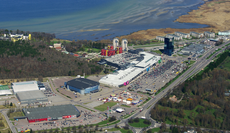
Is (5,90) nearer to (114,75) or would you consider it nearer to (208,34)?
(114,75)

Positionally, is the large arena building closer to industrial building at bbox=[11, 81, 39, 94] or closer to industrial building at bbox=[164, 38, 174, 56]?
industrial building at bbox=[164, 38, 174, 56]

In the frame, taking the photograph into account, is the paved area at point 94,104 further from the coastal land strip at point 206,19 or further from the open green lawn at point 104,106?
the coastal land strip at point 206,19

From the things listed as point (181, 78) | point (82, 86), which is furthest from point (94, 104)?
point (181, 78)

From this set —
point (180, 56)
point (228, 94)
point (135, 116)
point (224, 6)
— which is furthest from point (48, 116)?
point (224, 6)

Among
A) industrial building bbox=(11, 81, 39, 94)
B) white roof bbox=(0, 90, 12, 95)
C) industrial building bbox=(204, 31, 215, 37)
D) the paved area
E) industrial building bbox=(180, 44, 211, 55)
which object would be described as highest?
industrial building bbox=(204, 31, 215, 37)

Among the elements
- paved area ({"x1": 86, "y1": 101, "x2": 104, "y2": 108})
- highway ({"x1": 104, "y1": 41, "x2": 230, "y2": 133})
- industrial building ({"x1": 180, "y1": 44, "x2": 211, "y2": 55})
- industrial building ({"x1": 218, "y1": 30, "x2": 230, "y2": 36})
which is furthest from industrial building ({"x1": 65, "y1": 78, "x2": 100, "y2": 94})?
industrial building ({"x1": 218, "y1": 30, "x2": 230, "y2": 36})

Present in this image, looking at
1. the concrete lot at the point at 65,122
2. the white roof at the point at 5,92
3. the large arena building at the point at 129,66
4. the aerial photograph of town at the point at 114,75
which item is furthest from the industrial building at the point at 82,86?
the white roof at the point at 5,92
